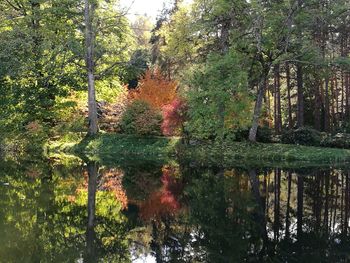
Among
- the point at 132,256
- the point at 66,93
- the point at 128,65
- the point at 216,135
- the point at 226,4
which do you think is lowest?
the point at 132,256

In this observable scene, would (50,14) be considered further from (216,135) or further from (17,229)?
(17,229)

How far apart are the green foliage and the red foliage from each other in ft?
2.15

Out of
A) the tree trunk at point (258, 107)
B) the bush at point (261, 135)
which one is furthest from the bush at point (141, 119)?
the tree trunk at point (258, 107)

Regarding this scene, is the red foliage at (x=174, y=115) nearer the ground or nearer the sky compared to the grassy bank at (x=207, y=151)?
nearer the sky

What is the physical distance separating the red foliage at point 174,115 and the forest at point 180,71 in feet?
0.19

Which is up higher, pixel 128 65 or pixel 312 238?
pixel 128 65

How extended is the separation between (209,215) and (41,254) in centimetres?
402

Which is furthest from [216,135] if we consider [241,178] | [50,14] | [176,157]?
[50,14]

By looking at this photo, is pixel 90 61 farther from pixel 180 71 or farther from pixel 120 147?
pixel 120 147

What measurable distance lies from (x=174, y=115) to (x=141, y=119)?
268 cm

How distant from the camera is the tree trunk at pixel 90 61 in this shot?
1064 inches

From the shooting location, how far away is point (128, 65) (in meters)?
28.5

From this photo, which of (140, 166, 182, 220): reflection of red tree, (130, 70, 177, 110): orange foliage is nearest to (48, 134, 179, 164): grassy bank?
(130, 70, 177, 110): orange foliage

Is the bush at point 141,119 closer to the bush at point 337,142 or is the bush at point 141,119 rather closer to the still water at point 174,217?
the bush at point 337,142
